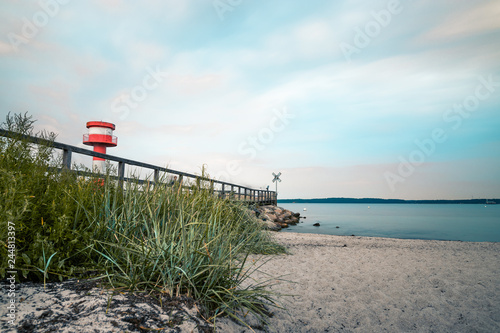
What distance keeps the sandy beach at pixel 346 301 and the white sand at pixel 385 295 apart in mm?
11

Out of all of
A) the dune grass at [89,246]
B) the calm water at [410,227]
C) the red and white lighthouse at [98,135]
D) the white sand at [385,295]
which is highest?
the red and white lighthouse at [98,135]

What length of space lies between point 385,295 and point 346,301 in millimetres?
700

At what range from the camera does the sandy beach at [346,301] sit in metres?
1.85

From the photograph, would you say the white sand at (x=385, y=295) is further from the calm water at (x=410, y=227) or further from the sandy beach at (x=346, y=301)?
the calm water at (x=410, y=227)

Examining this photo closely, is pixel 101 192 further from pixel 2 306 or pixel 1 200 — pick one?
pixel 2 306

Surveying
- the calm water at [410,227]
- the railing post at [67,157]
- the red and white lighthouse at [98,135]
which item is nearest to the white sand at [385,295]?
the railing post at [67,157]

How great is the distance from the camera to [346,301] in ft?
11.5

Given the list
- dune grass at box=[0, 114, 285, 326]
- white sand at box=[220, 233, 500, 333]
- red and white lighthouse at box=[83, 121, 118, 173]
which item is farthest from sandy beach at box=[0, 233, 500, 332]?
red and white lighthouse at box=[83, 121, 118, 173]

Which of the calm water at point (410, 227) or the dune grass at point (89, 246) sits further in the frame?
the calm water at point (410, 227)

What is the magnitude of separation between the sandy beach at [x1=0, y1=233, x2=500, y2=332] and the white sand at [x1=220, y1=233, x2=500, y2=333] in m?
0.01

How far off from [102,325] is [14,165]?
175cm

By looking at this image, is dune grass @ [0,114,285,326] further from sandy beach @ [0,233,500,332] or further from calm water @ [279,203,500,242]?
calm water @ [279,203,500,242]

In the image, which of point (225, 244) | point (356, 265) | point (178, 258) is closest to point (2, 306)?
point (178, 258)

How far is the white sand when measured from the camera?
9.71ft
